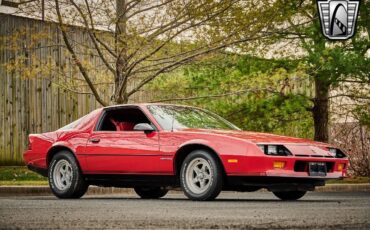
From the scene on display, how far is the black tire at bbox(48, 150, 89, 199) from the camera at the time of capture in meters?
12.2

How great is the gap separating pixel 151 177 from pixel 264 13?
18.7 ft

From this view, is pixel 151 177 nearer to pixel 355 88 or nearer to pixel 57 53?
pixel 57 53

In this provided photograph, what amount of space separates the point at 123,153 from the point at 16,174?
19.9 ft

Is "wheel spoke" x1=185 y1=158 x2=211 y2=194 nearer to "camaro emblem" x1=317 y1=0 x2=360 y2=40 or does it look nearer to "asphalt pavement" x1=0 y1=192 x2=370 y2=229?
"asphalt pavement" x1=0 y1=192 x2=370 y2=229

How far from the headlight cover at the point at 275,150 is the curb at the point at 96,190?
4.55m

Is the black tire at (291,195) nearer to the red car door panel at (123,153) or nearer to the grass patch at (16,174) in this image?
the red car door panel at (123,153)

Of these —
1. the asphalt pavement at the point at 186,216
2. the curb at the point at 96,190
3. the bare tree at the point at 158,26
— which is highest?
the bare tree at the point at 158,26

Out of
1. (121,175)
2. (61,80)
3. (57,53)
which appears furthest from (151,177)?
(57,53)

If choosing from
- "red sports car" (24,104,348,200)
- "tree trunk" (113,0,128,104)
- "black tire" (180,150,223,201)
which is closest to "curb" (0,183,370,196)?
"red sports car" (24,104,348,200)

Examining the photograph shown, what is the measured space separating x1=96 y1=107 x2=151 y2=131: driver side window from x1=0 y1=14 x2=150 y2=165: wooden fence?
13.7 ft

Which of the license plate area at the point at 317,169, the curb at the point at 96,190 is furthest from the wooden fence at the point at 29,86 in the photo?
the license plate area at the point at 317,169

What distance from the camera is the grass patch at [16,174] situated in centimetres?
1675

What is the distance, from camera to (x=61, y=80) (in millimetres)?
17344

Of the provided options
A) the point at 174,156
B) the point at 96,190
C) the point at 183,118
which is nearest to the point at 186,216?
the point at 174,156
